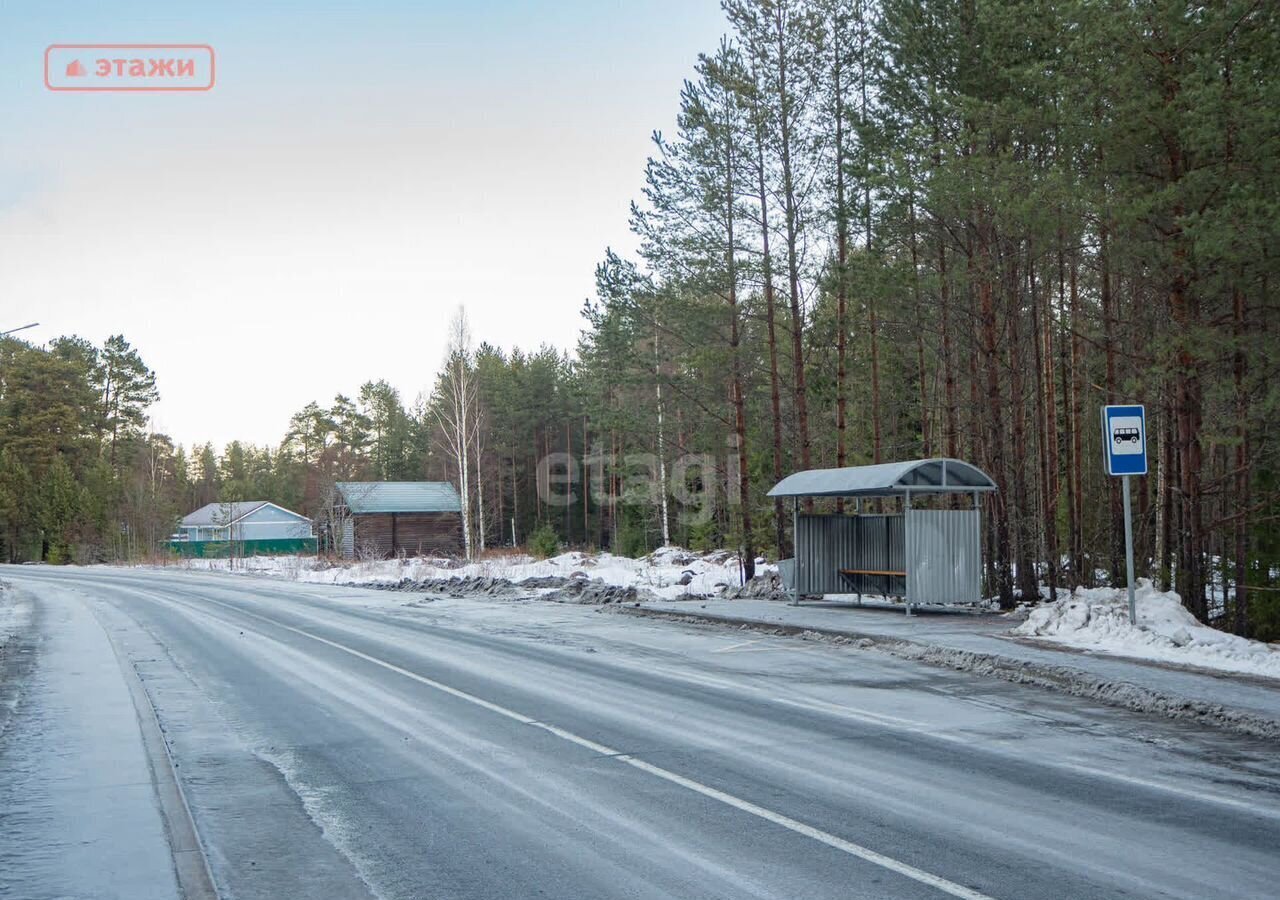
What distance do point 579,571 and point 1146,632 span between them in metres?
24.6

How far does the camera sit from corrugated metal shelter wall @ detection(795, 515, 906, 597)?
21.8 meters

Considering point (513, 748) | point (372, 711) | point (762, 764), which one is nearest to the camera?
point (762, 764)

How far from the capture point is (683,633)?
1778 cm

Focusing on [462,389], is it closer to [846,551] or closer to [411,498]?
[411,498]

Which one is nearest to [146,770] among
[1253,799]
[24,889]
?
[24,889]

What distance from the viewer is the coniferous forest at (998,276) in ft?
48.9

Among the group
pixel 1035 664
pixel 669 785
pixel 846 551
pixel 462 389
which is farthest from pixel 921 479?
pixel 462 389

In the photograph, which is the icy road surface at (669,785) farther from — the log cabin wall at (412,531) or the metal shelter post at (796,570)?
the log cabin wall at (412,531)

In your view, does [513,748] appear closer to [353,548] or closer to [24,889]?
[24,889]

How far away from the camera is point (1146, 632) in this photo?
13.5 meters

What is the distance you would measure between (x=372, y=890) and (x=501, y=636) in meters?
12.9

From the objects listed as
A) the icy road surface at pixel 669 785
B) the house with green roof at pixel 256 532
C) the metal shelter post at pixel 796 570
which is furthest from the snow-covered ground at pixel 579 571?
the house with green roof at pixel 256 532

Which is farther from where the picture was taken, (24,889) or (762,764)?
(762,764)

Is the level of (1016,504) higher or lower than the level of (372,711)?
higher
